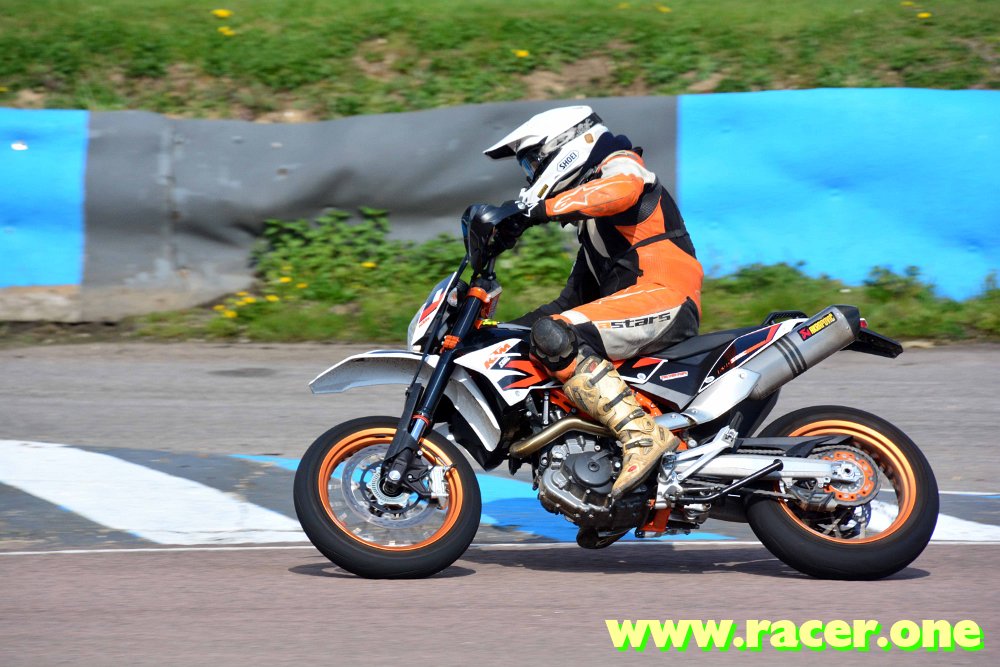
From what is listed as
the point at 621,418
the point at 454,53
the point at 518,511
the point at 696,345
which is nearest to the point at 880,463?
the point at 696,345

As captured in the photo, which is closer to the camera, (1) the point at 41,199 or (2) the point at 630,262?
(2) the point at 630,262

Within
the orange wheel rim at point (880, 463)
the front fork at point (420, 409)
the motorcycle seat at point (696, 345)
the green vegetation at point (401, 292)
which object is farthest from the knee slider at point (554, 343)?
the green vegetation at point (401, 292)

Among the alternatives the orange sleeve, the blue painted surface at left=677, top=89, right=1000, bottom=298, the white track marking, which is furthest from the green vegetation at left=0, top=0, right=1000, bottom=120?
the orange sleeve

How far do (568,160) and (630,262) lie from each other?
0.50m

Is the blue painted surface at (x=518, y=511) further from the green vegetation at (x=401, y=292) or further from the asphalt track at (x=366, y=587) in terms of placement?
the green vegetation at (x=401, y=292)

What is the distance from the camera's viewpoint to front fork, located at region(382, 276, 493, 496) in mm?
4992

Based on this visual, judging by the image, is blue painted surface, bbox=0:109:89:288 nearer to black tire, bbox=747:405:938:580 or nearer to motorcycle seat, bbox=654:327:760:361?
motorcycle seat, bbox=654:327:760:361

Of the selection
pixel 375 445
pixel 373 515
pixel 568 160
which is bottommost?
pixel 373 515

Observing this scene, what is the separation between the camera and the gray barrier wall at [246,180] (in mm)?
10469

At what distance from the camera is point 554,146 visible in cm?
524

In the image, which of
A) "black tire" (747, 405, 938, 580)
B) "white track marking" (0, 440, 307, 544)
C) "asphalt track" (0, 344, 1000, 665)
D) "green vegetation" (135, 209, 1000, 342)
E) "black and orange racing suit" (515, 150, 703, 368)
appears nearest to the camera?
"asphalt track" (0, 344, 1000, 665)

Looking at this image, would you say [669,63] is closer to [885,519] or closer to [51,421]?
[51,421]

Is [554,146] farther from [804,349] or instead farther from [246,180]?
[246,180]

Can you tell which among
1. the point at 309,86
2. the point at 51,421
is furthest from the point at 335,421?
the point at 309,86
